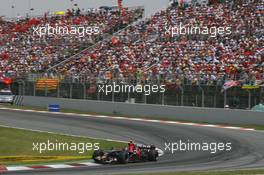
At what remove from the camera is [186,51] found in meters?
35.0

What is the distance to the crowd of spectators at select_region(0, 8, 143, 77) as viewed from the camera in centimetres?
4525

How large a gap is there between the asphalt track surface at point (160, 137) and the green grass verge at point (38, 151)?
66.4 inches

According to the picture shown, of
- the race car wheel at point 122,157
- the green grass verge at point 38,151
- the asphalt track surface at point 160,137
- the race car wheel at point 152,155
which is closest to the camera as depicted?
the asphalt track surface at point 160,137

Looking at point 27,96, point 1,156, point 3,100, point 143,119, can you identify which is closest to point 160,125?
Answer: point 143,119

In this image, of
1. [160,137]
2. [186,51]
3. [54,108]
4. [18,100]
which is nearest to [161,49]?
[186,51]

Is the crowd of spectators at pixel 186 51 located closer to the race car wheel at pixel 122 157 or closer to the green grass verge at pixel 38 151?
the green grass verge at pixel 38 151

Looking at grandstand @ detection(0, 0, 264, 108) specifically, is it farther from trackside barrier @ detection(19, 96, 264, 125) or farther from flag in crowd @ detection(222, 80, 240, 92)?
trackside barrier @ detection(19, 96, 264, 125)

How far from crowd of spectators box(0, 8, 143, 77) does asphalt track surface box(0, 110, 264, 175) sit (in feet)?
43.2

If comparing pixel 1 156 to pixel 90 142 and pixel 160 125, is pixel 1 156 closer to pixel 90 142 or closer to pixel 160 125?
pixel 90 142

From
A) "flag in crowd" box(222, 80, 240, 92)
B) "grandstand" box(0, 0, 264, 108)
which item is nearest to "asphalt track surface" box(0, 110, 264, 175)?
"flag in crowd" box(222, 80, 240, 92)

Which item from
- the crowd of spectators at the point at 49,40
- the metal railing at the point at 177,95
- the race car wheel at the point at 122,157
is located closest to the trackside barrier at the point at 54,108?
the metal railing at the point at 177,95

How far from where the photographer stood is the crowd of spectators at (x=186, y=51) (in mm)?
30547

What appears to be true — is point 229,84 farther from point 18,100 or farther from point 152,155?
point 18,100

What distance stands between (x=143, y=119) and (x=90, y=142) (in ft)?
30.9
